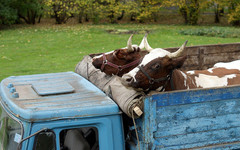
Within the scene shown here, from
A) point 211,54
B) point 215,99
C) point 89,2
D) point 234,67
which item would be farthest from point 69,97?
point 89,2

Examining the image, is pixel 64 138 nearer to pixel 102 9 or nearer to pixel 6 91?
pixel 6 91

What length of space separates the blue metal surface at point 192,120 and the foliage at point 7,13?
21.9 metres

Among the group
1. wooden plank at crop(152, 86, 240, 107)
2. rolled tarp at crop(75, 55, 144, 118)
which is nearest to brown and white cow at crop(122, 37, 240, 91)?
rolled tarp at crop(75, 55, 144, 118)

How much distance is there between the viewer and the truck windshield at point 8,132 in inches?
134

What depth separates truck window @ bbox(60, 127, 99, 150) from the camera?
3.67 meters

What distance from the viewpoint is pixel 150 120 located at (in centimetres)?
336

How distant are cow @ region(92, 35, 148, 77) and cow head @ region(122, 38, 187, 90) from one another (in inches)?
29.8

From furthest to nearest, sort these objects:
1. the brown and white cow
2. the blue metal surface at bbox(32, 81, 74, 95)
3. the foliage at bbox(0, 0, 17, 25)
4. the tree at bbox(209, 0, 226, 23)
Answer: the tree at bbox(209, 0, 226, 23)
the foliage at bbox(0, 0, 17, 25)
the brown and white cow
the blue metal surface at bbox(32, 81, 74, 95)

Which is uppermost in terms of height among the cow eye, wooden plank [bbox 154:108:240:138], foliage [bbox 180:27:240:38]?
the cow eye

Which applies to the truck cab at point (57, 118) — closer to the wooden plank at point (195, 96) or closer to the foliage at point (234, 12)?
the wooden plank at point (195, 96)

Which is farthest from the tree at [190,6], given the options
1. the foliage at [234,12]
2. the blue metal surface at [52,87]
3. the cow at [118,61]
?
the blue metal surface at [52,87]

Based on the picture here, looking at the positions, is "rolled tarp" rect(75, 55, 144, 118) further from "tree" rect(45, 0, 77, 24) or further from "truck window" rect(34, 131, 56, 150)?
"tree" rect(45, 0, 77, 24)

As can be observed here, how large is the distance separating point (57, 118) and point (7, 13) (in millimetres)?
21952

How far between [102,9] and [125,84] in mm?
23106
